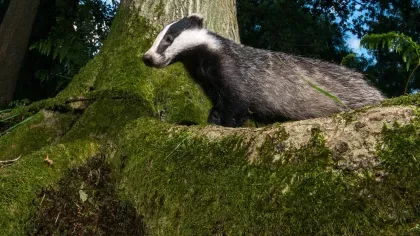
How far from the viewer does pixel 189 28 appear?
14.7 feet

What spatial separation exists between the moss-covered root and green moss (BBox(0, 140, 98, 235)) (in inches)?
21.0

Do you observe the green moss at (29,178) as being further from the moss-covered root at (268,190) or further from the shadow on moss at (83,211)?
the moss-covered root at (268,190)

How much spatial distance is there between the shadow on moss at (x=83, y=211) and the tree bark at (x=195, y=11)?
224 centimetres

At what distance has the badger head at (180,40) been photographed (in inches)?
169

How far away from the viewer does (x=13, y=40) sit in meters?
8.37

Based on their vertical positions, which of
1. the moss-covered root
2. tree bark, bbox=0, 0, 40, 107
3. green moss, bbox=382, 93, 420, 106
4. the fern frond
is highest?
the fern frond

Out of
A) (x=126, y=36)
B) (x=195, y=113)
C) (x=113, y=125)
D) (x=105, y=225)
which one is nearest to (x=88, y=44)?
(x=126, y=36)

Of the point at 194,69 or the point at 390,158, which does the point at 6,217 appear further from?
the point at 194,69

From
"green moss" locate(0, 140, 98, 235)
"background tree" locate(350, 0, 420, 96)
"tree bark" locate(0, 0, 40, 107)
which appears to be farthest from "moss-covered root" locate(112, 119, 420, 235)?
"background tree" locate(350, 0, 420, 96)

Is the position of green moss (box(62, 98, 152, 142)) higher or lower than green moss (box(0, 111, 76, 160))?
higher

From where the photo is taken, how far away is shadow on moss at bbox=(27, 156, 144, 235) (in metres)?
2.74

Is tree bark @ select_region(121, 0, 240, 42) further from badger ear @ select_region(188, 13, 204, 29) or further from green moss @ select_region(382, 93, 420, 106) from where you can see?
green moss @ select_region(382, 93, 420, 106)

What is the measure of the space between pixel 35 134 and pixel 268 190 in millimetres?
2523

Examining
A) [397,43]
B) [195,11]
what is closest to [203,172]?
[397,43]
